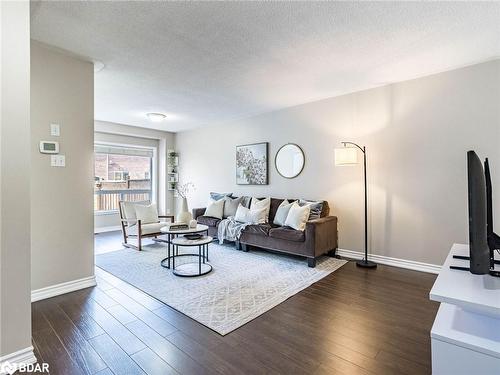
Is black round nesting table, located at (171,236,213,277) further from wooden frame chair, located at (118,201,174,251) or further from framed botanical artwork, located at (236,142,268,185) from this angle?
framed botanical artwork, located at (236,142,268,185)

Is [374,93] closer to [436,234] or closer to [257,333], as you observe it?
[436,234]

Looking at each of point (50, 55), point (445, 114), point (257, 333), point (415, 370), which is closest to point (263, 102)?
point (445, 114)

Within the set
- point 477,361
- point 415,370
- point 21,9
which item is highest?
point 21,9

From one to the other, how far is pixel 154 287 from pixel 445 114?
3.95 meters

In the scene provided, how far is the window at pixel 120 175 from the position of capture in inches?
238

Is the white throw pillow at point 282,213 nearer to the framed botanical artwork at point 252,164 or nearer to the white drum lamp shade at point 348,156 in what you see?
the framed botanical artwork at point 252,164

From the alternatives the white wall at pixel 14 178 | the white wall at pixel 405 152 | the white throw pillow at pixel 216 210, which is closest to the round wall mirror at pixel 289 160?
the white wall at pixel 405 152

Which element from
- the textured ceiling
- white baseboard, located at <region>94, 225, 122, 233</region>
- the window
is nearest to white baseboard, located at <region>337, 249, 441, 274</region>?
the textured ceiling

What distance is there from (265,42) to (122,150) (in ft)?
16.9

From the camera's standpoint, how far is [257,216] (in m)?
4.29

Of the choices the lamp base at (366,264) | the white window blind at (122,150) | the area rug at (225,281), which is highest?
the white window blind at (122,150)

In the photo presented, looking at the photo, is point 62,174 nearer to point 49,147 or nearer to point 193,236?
point 49,147

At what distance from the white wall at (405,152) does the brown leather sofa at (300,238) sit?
288mm

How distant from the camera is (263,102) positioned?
4.31 metres
